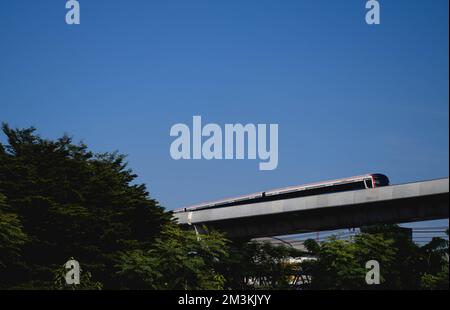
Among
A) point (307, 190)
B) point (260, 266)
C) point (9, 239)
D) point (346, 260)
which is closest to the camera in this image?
point (9, 239)

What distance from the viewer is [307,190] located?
70750 millimetres

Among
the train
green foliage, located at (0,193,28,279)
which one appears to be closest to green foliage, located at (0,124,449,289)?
green foliage, located at (0,193,28,279)

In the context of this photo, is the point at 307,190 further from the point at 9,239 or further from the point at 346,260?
the point at 9,239

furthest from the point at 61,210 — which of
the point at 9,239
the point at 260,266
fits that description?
the point at 260,266

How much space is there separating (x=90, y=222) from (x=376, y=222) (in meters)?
21.6

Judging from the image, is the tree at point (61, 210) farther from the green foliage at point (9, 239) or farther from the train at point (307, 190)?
the train at point (307, 190)

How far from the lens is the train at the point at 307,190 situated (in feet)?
208

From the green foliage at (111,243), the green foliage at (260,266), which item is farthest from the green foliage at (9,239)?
the green foliage at (260,266)

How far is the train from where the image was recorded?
2499 inches

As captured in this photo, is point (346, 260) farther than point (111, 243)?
Yes

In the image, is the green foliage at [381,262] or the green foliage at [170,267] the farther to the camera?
the green foliage at [381,262]

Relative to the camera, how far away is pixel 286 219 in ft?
230
